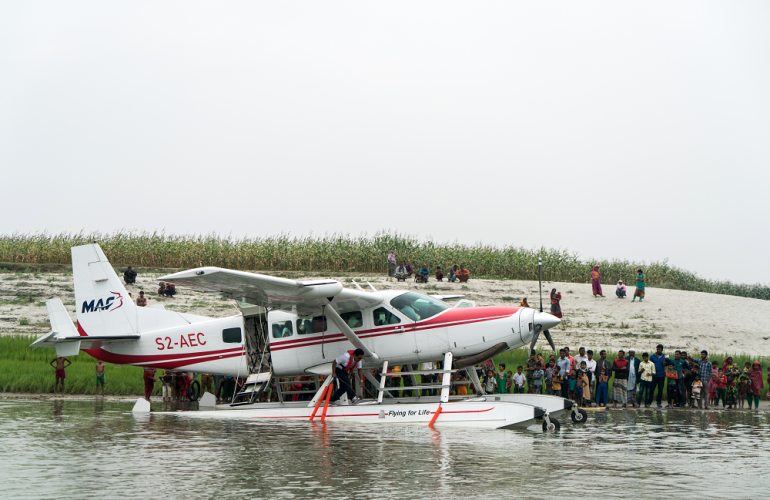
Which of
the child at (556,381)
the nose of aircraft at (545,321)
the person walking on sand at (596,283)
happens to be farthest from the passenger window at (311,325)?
the person walking on sand at (596,283)

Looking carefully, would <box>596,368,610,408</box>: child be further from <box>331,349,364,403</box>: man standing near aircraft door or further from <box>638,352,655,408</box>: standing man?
<box>331,349,364,403</box>: man standing near aircraft door

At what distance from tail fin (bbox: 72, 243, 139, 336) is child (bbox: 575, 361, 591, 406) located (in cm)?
1232

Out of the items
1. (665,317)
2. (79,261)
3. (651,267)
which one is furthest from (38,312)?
(651,267)

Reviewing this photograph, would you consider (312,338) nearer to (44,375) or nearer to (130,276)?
(44,375)

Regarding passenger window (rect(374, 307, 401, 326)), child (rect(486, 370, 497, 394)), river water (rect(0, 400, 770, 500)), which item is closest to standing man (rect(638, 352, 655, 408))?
child (rect(486, 370, 497, 394))

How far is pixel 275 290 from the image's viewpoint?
15133mm

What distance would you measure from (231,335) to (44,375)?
9266 millimetres

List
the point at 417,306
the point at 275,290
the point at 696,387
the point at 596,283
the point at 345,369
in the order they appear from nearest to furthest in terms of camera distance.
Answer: the point at 275,290 < the point at 345,369 < the point at 417,306 < the point at 696,387 < the point at 596,283

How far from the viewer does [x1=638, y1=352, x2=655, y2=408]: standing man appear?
2094cm

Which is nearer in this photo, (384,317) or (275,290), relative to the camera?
(275,290)

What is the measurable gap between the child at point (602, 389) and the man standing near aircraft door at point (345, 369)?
8.46 meters

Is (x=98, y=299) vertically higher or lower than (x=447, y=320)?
higher

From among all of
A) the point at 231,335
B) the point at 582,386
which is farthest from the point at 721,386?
the point at 231,335

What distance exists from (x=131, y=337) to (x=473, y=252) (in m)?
31.9
